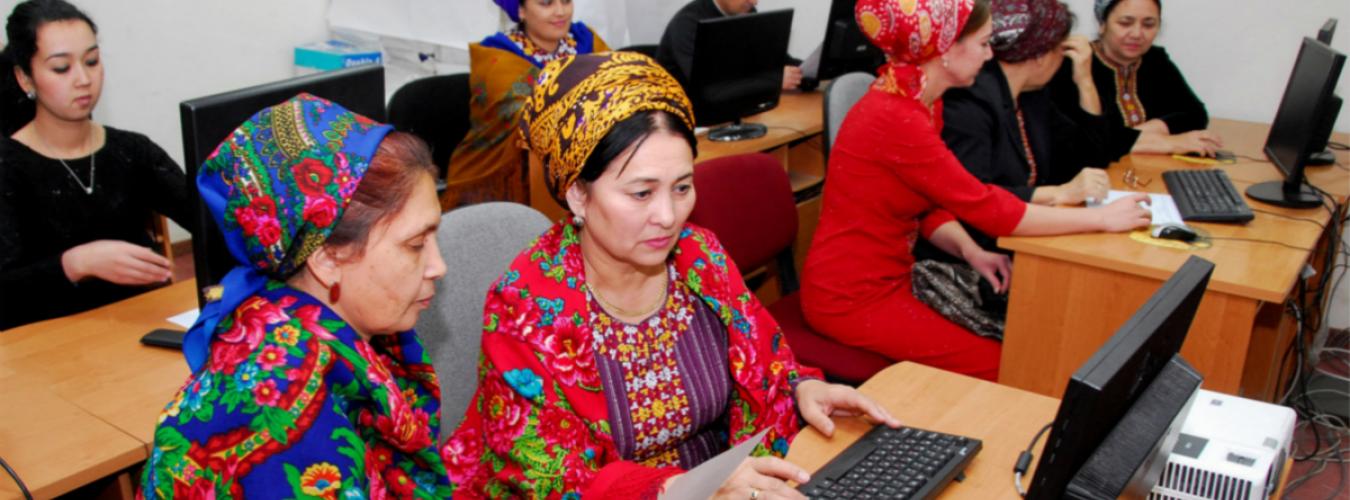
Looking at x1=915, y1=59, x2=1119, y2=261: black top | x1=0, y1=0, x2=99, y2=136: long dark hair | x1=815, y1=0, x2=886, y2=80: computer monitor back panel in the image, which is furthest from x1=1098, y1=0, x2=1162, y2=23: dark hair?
x1=0, y1=0, x2=99, y2=136: long dark hair

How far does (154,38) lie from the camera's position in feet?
13.0

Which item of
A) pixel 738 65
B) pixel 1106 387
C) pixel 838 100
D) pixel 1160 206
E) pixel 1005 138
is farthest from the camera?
pixel 738 65

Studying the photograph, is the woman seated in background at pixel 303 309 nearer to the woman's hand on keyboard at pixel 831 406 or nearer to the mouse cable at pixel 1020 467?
the woman's hand on keyboard at pixel 831 406

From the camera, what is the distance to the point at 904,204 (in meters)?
2.36

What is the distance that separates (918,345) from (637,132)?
112 centimetres

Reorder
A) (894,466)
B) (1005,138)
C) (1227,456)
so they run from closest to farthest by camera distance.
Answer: (1227,456) → (894,466) → (1005,138)

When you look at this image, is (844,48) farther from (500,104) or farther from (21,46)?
(21,46)

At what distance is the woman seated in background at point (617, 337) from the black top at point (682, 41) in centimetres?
255

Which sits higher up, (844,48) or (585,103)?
(585,103)

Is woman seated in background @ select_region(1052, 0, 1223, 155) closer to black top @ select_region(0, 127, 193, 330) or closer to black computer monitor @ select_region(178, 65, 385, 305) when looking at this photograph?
black computer monitor @ select_region(178, 65, 385, 305)

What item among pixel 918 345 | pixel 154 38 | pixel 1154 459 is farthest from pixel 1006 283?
pixel 154 38

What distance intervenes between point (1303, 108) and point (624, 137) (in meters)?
2.09

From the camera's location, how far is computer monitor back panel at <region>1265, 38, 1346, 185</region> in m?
2.52

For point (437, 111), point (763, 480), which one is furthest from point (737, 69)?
point (763, 480)
